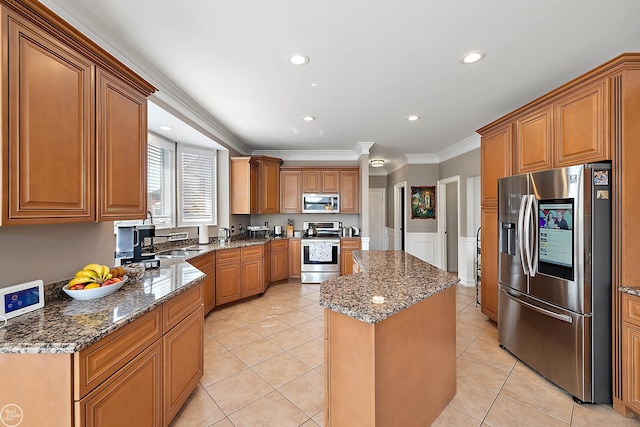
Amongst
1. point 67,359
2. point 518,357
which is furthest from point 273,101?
point 518,357

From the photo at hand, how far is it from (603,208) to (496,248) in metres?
1.18

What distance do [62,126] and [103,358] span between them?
3.75 feet

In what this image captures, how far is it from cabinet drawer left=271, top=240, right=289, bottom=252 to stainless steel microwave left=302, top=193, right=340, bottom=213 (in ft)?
2.64

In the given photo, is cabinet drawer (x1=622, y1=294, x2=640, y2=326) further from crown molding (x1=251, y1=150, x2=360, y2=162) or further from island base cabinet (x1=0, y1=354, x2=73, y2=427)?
crown molding (x1=251, y1=150, x2=360, y2=162)

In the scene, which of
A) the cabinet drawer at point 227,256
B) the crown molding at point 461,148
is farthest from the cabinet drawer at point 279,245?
the crown molding at point 461,148

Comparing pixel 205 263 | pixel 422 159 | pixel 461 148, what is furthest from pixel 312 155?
pixel 205 263

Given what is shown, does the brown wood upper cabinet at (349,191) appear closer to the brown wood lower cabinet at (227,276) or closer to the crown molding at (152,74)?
the crown molding at (152,74)

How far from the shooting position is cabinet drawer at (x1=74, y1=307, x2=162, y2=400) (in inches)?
40.8

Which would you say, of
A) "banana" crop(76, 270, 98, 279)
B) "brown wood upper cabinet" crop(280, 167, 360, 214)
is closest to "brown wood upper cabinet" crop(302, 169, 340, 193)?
"brown wood upper cabinet" crop(280, 167, 360, 214)

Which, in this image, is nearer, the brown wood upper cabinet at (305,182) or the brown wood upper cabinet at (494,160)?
the brown wood upper cabinet at (494,160)

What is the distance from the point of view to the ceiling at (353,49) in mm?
1668

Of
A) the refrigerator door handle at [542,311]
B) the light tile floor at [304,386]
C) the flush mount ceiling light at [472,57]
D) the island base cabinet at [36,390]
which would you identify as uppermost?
the flush mount ceiling light at [472,57]

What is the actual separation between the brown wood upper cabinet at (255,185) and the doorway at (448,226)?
11.5ft

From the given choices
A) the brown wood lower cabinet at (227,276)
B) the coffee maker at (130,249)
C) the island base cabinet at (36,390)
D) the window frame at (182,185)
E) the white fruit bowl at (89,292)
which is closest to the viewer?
the island base cabinet at (36,390)
